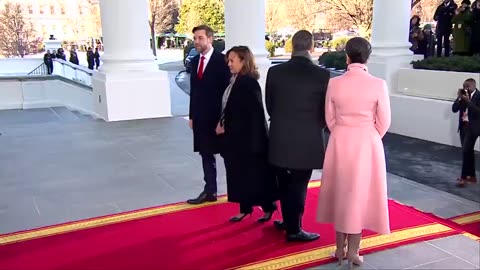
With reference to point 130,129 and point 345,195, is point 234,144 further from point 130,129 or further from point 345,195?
point 130,129

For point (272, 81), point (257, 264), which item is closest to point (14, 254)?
point (257, 264)

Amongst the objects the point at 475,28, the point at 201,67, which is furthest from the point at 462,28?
the point at 201,67

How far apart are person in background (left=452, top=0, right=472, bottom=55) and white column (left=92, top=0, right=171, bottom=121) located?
→ 22.1 ft

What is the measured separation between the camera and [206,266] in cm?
381

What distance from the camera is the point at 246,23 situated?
38.0ft

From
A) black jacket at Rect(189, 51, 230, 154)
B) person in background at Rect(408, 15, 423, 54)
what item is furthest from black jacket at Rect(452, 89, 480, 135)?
person in background at Rect(408, 15, 423, 54)

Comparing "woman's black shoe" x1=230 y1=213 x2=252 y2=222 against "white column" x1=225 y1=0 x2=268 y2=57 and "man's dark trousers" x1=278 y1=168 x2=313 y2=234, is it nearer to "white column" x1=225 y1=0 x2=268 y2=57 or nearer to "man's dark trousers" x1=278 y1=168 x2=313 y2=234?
"man's dark trousers" x1=278 y1=168 x2=313 y2=234

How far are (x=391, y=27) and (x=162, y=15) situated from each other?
127 ft

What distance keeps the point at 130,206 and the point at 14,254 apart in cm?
136

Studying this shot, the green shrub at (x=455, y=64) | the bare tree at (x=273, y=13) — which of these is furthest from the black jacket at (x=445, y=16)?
the bare tree at (x=273, y=13)

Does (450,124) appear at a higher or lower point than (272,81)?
lower

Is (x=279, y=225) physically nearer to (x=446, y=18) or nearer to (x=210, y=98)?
(x=210, y=98)

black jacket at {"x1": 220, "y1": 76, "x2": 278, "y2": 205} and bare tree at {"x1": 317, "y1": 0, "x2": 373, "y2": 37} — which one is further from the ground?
bare tree at {"x1": 317, "y1": 0, "x2": 373, "y2": 37}

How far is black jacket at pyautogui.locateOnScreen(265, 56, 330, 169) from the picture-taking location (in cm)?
374
